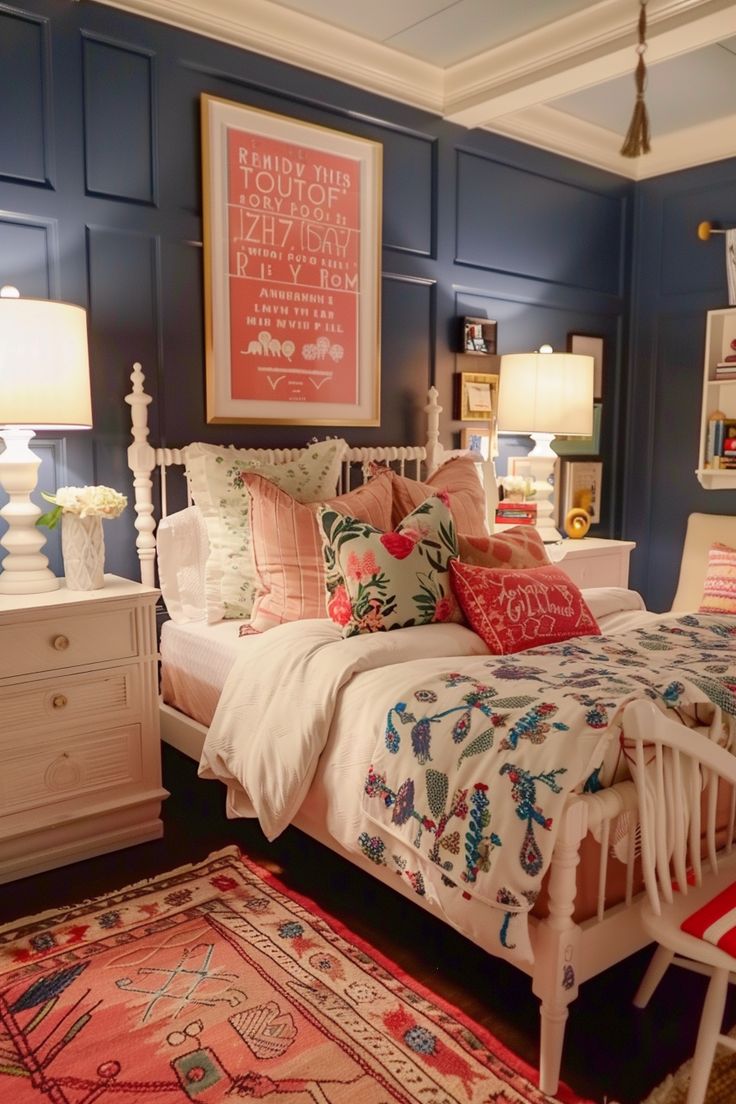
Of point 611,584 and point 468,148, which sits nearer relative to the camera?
point 468,148

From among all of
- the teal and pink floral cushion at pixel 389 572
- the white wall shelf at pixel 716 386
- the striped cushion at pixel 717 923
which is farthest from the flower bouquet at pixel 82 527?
the white wall shelf at pixel 716 386

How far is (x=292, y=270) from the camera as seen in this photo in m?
3.22

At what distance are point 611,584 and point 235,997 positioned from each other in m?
2.79

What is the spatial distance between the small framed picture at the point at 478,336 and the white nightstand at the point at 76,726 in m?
1.99

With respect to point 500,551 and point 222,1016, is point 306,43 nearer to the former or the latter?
point 500,551

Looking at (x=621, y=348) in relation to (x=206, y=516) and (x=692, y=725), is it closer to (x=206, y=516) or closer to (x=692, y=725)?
(x=206, y=516)

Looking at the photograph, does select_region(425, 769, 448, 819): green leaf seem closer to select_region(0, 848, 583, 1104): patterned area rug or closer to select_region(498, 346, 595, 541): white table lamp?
select_region(0, 848, 583, 1104): patterned area rug

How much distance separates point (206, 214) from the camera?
9.78 feet

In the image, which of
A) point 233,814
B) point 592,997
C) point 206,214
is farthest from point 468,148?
point 592,997

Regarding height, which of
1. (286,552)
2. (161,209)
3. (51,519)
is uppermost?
(161,209)

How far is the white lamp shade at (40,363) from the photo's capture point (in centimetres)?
229

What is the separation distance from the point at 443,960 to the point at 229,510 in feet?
4.94

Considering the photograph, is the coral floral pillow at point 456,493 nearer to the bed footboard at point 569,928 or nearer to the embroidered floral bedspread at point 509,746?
the embroidered floral bedspread at point 509,746

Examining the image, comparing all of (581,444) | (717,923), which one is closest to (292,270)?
(581,444)
